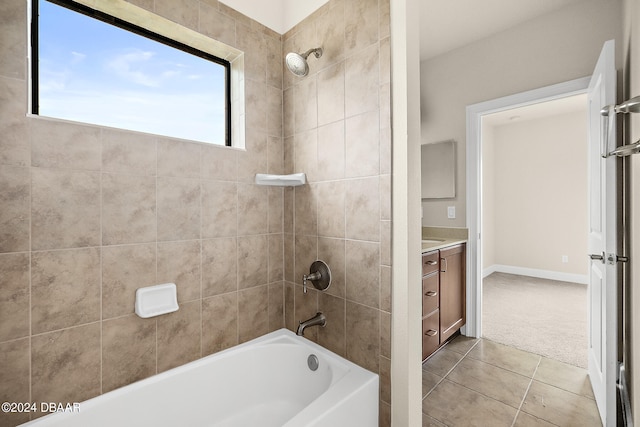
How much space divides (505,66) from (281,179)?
2.46 meters

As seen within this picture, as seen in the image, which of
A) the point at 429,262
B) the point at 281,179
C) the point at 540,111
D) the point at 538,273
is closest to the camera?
the point at 281,179

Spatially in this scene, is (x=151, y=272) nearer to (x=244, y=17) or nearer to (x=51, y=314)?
(x=51, y=314)

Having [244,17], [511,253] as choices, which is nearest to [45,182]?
[244,17]

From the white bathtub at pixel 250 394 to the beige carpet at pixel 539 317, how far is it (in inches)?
79.9

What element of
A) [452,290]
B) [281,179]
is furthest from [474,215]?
[281,179]

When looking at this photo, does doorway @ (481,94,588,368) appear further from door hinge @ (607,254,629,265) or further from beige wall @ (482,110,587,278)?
door hinge @ (607,254,629,265)

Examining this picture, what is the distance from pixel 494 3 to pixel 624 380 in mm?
2774

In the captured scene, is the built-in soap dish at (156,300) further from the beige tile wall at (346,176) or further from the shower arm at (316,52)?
the shower arm at (316,52)

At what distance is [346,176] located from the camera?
151cm

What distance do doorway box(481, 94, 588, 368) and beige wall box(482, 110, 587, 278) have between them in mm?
12

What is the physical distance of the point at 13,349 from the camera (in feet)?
3.50

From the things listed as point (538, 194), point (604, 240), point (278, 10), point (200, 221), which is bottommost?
point (604, 240)

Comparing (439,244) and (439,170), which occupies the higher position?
(439,170)

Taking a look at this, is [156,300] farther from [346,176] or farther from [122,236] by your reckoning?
[346,176]
